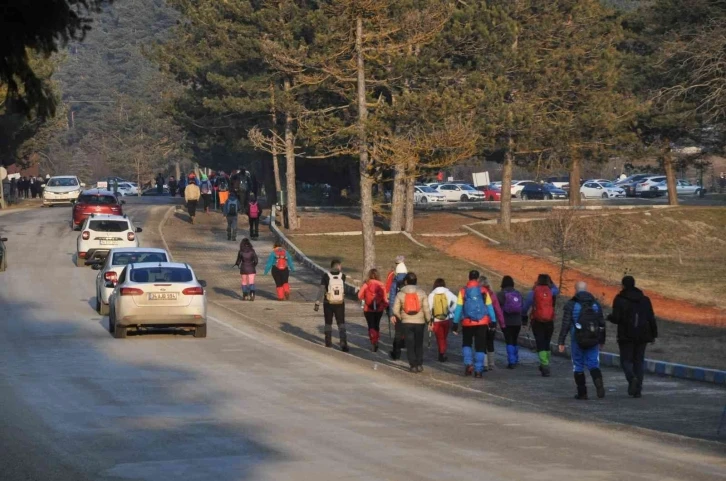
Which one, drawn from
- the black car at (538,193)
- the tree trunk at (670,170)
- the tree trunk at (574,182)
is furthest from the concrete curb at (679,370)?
the black car at (538,193)

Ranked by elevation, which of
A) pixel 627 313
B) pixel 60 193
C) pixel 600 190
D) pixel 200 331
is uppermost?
pixel 60 193

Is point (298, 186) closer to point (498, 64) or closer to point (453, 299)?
point (498, 64)

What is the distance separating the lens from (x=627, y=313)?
17.3m

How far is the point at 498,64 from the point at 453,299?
28040mm

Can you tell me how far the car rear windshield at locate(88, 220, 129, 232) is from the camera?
1462 inches

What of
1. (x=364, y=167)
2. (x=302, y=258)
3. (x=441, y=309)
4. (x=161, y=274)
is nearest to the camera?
(x=441, y=309)

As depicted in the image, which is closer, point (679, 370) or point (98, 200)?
point (679, 370)

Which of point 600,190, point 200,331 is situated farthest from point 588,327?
point 600,190

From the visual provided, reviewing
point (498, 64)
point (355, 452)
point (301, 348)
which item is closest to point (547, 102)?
point (498, 64)

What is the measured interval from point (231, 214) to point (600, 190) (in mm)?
48555

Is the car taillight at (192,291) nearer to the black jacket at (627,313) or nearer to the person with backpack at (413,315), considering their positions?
the person with backpack at (413,315)

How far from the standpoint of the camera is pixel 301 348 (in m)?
23.3

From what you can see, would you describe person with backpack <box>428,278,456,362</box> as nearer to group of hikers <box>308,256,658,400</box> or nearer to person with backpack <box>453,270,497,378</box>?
group of hikers <box>308,256,658,400</box>

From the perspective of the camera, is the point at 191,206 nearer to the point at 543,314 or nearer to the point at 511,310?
the point at 511,310
